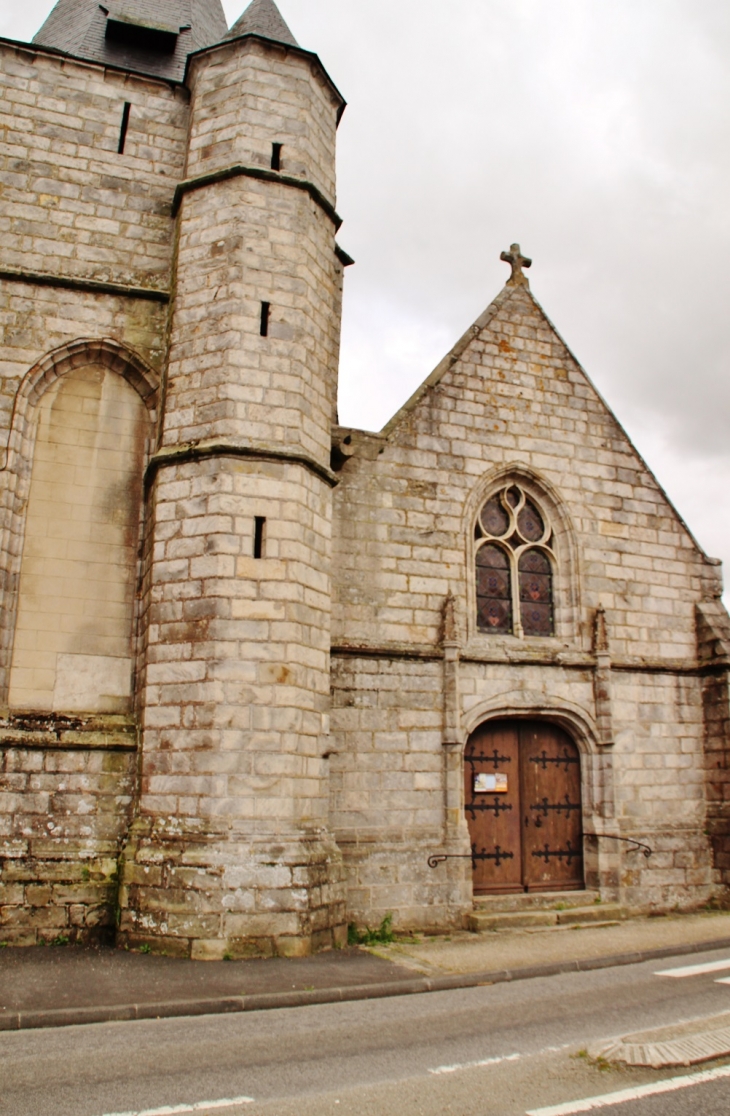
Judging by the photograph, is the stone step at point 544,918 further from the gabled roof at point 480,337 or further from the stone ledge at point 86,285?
the stone ledge at point 86,285

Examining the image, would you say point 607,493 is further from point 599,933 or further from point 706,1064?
point 706,1064

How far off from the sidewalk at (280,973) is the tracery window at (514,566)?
3.43 metres

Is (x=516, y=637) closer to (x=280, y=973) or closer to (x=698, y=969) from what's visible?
(x=698, y=969)

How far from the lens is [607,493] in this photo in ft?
36.2

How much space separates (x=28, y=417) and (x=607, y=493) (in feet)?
22.6

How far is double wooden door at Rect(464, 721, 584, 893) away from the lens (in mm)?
9547

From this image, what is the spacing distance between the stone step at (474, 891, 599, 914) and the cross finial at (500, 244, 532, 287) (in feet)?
24.6

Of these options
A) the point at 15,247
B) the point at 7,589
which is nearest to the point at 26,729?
the point at 7,589

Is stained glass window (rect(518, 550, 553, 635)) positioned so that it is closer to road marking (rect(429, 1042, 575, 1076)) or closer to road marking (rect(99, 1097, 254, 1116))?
road marking (rect(429, 1042, 575, 1076))

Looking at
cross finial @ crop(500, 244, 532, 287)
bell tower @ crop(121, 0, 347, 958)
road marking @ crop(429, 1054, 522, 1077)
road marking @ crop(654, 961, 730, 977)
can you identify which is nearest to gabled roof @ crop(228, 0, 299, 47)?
bell tower @ crop(121, 0, 347, 958)

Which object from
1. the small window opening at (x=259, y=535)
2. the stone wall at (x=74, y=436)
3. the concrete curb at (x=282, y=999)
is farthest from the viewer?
the small window opening at (x=259, y=535)

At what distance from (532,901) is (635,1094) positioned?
5.42m

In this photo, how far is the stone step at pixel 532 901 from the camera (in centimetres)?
913

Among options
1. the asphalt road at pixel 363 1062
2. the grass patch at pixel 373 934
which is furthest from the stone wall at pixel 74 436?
the asphalt road at pixel 363 1062
